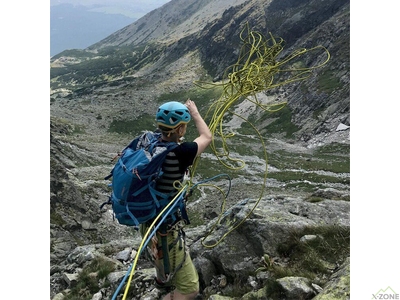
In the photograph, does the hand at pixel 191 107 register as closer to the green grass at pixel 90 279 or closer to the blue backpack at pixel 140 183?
the blue backpack at pixel 140 183

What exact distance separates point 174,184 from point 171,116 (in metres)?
0.84

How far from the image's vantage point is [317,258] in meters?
5.04

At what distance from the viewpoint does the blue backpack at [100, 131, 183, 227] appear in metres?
3.65

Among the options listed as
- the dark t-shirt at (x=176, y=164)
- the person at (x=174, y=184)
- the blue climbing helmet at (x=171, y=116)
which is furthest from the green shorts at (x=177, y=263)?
the blue climbing helmet at (x=171, y=116)

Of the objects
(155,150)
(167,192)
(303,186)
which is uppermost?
(155,150)

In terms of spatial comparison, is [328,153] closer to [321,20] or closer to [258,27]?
[321,20]

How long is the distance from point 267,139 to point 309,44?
40.9 metres

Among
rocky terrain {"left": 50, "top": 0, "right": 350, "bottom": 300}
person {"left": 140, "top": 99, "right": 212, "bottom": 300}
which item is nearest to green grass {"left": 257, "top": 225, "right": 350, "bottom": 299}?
rocky terrain {"left": 50, "top": 0, "right": 350, "bottom": 300}

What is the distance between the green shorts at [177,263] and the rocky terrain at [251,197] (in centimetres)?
86

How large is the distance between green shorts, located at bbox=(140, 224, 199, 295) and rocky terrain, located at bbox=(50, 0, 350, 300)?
34.0 inches

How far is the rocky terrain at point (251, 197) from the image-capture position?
210 inches

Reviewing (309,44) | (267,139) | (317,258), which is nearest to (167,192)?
(317,258)

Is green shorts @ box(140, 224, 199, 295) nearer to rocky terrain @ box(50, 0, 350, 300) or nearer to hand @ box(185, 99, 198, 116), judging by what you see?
rocky terrain @ box(50, 0, 350, 300)

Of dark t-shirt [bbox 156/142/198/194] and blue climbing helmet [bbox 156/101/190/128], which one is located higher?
blue climbing helmet [bbox 156/101/190/128]
